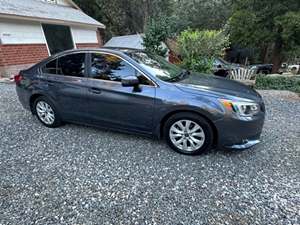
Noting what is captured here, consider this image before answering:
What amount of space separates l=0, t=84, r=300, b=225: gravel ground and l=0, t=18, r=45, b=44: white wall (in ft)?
25.4

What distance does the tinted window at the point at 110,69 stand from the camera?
3436 mm

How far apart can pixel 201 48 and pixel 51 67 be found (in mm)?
5595

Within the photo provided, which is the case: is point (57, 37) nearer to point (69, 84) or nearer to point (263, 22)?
point (69, 84)

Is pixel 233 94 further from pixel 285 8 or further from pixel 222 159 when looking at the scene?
pixel 285 8

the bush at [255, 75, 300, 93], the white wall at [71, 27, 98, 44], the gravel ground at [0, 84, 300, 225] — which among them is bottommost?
the gravel ground at [0, 84, 300, 225]

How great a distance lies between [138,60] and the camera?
3576mm

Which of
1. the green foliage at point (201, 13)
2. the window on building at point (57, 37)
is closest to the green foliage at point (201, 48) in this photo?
the window on building at point (57, 37)

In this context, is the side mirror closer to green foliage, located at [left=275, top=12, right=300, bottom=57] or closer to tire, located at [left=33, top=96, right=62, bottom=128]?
tire, located at [left=33, top=96, right=62, bottom=128]

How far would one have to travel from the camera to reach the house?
9.68m

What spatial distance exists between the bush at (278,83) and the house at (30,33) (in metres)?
10.4

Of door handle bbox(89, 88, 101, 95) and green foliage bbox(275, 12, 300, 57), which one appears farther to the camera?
green foliage bbox(275, 12, 300, 57)

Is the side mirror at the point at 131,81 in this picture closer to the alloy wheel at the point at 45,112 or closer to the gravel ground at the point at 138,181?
the gravel ground at the point at 138,181

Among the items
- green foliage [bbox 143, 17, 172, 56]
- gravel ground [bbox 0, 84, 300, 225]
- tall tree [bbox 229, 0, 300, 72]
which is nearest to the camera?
gravel ground [bbox 0, 84, 300, 225]

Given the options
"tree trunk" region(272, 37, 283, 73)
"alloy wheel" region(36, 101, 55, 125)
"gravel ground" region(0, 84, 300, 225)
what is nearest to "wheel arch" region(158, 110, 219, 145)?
"gravel ground" region(0, 84, 300, 225)
